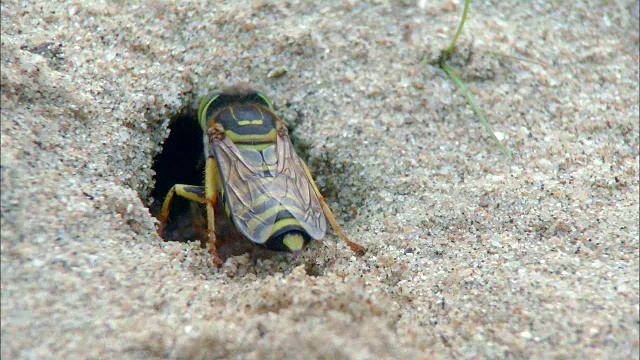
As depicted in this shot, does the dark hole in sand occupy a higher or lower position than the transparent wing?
lower

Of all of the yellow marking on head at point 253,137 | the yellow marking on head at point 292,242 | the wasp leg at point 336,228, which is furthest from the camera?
the yellow marking on head at point 253,137

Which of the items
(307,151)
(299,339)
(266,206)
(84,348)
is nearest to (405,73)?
(307,151)

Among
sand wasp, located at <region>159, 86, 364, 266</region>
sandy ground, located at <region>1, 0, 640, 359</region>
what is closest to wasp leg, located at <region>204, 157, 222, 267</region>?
sand wasp, located at <region>159, 86, 364, 266</region>

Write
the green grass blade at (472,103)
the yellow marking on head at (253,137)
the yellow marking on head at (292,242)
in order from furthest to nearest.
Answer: the green grass blade at (472,103) < the yellow marking on head at (253,137) < the yellow marking on head at (292,242)

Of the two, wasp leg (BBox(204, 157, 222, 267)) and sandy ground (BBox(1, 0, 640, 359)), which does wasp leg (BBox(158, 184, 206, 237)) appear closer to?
wasp leg (BBox(204, 157, 222, 267))

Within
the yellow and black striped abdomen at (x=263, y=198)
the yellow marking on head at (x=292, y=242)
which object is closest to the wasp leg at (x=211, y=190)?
the yellow and black striped abdomen at (x=263, y=198)

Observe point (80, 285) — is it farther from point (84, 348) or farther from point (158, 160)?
point (158, 160)

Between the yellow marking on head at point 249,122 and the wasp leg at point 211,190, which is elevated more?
the yellow marking on head at point 249,122

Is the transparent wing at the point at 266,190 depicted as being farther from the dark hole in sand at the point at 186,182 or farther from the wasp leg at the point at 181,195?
the dark hole in sand at the point at 186,182
